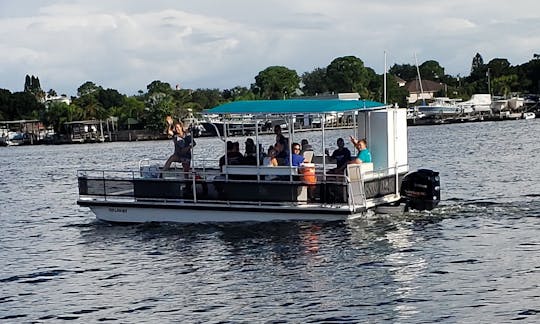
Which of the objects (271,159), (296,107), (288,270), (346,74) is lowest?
(288,270)

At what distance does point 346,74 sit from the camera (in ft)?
605

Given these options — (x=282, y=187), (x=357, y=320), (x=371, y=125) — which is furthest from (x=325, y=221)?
(x=357, y=320)

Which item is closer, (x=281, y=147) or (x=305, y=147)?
(x=281, y=147)

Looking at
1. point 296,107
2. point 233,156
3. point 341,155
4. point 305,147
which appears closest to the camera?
point 296,107

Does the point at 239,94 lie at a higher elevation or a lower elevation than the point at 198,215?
higher

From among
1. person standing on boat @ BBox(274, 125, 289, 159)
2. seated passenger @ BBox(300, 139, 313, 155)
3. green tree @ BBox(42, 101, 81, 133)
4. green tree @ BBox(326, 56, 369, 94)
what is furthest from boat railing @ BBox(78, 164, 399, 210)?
green tree @ BBox(42, 101, 81, 133)

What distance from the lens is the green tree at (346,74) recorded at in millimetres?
183125

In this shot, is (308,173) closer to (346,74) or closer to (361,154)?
(361,154)

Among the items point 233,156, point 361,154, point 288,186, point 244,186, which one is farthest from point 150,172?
point 361,154

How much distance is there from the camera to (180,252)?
911 inches

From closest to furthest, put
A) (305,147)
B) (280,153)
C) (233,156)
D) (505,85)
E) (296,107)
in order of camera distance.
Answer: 1. (296,107)
2. (280,153)
3. (233,156)
4. (305,147)
5. (505,85)

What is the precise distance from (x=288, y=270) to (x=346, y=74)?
166 m

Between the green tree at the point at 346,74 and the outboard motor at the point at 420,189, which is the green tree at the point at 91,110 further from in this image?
the outboard motor at the point at 420,189

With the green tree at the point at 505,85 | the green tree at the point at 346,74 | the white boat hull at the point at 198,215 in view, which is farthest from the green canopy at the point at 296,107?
the green tree at the point at 505,85
